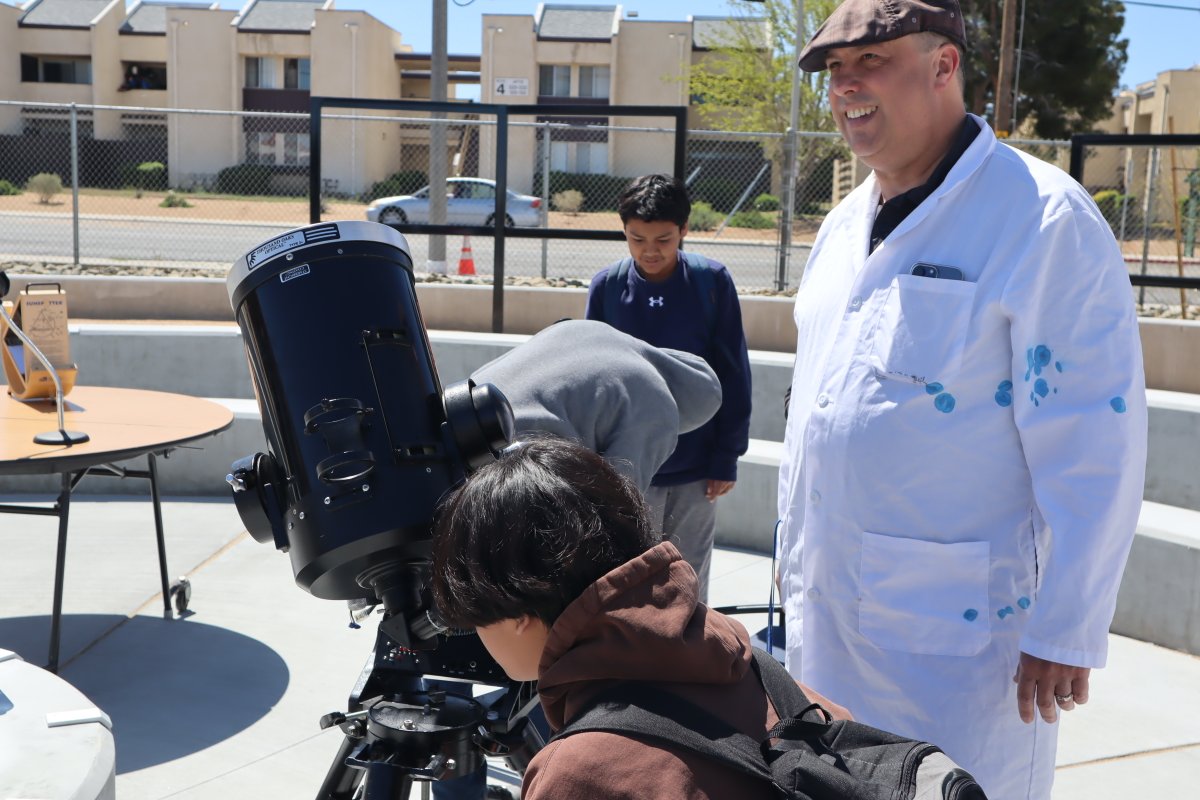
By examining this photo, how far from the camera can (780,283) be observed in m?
9.80

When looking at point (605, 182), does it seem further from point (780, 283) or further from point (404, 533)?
point (404, 533)

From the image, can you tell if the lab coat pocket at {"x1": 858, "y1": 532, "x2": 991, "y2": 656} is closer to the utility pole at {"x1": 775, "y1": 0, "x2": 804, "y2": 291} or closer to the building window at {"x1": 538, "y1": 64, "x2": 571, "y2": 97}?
the utility pole at {"x1": 775, "y1": 0, "x2": 804, "y2": 291}

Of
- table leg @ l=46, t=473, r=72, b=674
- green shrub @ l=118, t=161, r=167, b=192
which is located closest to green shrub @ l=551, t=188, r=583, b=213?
table leg @ l=46, t=473, r=72, b=674

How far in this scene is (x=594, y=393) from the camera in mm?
2268

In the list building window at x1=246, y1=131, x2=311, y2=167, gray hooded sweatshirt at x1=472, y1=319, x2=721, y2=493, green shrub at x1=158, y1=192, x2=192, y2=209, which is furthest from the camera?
building window at x1=246, y1=131, x2=311, y2=167

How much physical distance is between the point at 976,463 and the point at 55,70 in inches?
1839

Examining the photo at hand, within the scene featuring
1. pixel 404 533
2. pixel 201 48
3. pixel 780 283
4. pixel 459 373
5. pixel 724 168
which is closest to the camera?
pixel 404 533

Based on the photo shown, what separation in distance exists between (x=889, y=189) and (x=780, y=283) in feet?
25.6

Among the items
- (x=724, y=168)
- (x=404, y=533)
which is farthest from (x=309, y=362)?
(x=724, y=168)

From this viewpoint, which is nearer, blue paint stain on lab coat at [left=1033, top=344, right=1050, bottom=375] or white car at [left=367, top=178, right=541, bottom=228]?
blue paint stain on lab coat at [left=1033, top=344, right=1050, bottom=375]

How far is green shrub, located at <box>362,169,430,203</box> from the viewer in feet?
81.0

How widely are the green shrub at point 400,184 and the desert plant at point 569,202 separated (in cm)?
795

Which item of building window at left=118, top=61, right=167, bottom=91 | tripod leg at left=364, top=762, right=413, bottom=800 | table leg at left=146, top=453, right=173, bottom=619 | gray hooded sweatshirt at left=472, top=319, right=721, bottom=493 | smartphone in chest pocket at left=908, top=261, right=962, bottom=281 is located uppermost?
building window at left=118, top=61, right=167, bottom=91

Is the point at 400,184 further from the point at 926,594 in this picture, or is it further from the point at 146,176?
the point at 926,594
